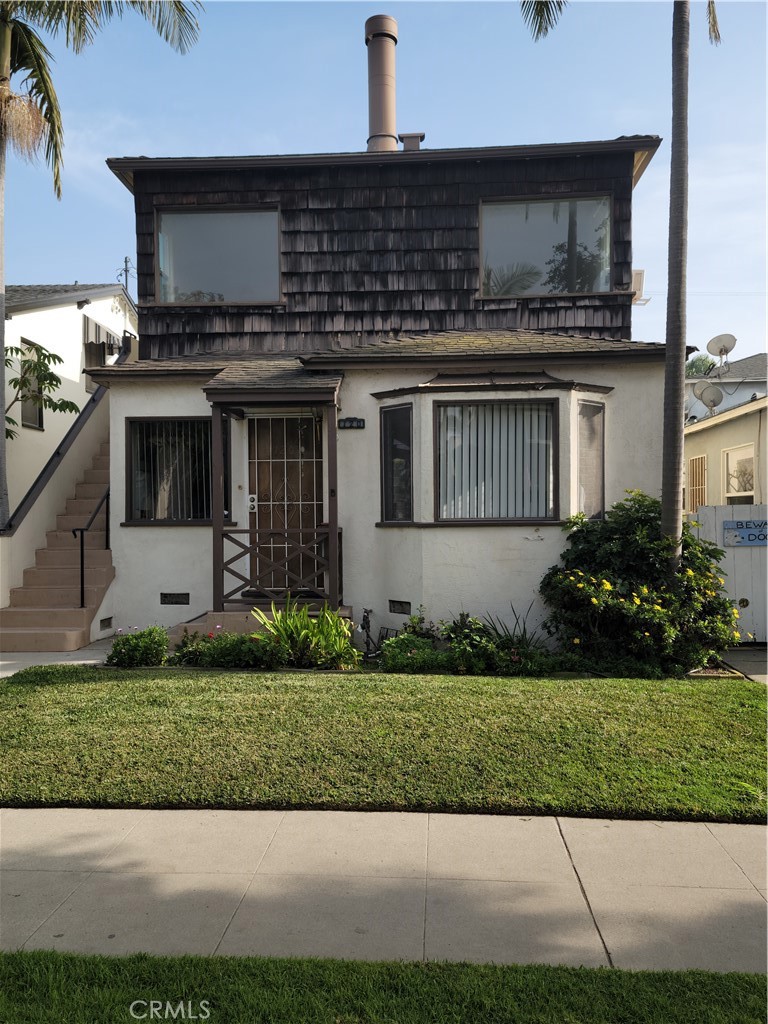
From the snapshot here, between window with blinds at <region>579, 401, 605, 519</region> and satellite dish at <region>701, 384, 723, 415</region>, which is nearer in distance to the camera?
window with blinds at <region>579, 401, 605, 519</region>

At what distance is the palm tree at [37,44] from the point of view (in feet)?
36.1

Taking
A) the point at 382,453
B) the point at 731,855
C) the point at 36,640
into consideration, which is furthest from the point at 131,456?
the point at 731,855

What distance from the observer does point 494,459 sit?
9633 mm

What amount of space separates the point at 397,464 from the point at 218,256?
4664 millimetres

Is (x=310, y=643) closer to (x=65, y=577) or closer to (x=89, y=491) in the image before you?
(x=65, y=577)

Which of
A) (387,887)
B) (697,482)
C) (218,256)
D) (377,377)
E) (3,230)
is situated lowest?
(387,887)

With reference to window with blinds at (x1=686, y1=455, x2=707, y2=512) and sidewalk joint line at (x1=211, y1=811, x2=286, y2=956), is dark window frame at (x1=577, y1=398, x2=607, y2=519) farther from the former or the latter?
Result: window with blinds at (x1=686, y1=455, x2=707, y2=512)

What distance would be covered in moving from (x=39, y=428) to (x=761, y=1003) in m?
14.9

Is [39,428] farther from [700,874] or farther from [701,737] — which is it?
[700,874]

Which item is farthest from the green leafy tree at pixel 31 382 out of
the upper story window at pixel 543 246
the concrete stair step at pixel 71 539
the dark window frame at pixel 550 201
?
the upper story window at pixel 543 246

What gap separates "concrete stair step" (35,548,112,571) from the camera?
10797 mm

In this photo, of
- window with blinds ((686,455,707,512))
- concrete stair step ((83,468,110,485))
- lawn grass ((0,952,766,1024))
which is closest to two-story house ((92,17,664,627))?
concrete stair step ((83,468,110,485))

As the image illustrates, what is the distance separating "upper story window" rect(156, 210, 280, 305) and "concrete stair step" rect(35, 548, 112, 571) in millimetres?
4013

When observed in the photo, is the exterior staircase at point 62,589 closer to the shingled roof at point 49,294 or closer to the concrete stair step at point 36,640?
the concrete stair step at point 36,640
